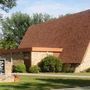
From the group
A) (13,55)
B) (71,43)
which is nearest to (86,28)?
(71,43)

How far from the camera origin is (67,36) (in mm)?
53469

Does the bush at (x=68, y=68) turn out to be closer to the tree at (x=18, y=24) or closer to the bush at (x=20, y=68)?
the bush at (x=20, y=68)

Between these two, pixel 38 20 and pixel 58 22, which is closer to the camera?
pixel 58 22

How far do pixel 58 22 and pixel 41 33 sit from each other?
4224 mm

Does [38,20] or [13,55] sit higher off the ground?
[38,20]

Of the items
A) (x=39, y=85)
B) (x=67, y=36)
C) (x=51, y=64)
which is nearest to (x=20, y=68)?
(x=51, y=64)

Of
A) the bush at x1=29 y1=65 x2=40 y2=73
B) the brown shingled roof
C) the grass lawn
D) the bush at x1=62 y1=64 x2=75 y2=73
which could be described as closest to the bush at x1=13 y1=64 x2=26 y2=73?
the bush at x1=29 y1=65 x2=40 y2=73

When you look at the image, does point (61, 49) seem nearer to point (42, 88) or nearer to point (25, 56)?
point (25, 56)

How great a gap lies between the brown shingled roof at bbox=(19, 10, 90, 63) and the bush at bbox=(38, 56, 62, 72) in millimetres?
1261

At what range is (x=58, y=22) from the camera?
193ft

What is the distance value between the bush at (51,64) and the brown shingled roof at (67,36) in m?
1.26

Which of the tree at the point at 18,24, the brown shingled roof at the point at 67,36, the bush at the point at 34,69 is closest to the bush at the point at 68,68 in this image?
the brown shingled roof at the point at 67,36

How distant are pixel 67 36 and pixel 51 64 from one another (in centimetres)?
657

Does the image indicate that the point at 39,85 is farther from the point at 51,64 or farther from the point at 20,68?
the point at 20,68
